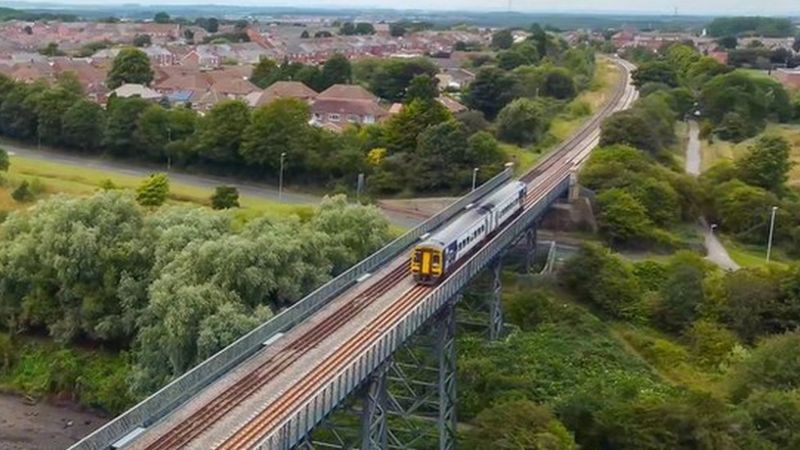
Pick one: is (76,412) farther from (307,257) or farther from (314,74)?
(314,74)

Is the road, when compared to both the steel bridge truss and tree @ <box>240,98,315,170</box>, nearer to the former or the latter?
tree @ <box>240,98,315,170</box>

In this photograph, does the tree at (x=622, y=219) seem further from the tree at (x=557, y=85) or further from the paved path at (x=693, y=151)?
the tree at (x=557, y=85)

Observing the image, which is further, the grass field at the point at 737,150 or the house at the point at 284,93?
the house at the point at 284,93

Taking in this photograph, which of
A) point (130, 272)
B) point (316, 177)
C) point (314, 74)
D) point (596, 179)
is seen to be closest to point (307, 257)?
point (130, 272)

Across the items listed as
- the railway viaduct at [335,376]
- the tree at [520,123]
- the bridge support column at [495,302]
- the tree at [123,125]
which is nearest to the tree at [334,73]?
the tree at [520,123]


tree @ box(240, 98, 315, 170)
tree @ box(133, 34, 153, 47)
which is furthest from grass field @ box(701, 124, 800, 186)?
tree @ box(133, 34, 153, 47)

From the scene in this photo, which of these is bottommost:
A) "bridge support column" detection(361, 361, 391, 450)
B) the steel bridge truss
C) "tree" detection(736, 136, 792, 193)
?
the steel bridge truss

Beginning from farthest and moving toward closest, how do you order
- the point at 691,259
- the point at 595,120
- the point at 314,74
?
1. the point at 314,74
2. the point at 595,120
3. the point at 691,259
